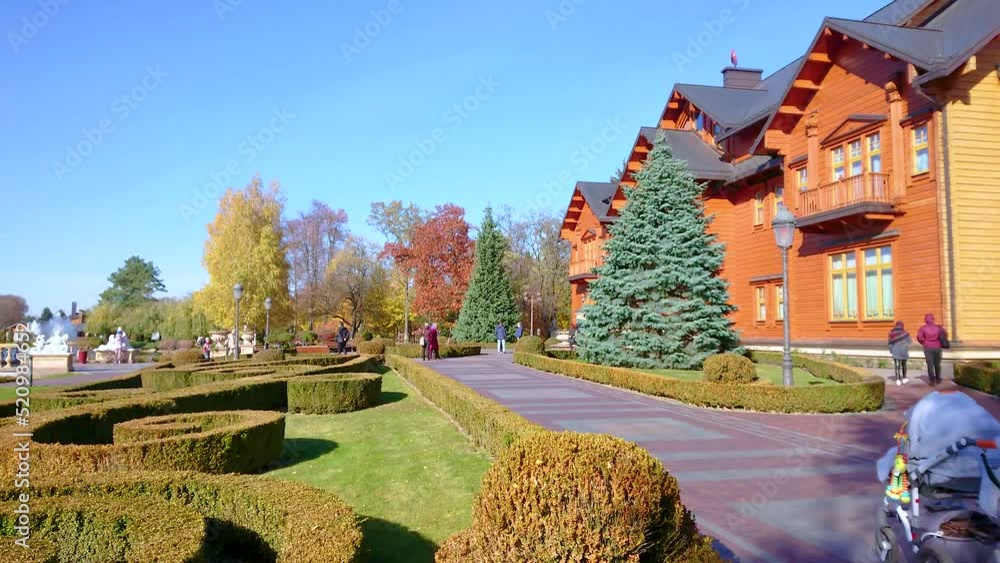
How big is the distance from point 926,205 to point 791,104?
7555mm

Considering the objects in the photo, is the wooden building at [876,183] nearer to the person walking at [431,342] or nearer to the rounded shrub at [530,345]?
the rounded shrub at [530,345]

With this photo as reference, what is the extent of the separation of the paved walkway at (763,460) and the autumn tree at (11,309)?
216 ft

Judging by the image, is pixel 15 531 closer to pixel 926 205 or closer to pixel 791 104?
pixel 926 205

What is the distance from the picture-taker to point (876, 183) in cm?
2022

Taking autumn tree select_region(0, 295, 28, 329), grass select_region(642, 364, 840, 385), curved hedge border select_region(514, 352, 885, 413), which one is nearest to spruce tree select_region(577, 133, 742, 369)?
grass select_region(642, 364, 840, 385)

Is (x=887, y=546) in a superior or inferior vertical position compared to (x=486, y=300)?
inferior

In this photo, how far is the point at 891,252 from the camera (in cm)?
2033

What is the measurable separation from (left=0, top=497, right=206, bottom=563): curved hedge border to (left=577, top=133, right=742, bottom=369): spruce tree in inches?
715

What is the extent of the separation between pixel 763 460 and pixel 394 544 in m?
5.51

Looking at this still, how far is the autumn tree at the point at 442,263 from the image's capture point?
172 ft

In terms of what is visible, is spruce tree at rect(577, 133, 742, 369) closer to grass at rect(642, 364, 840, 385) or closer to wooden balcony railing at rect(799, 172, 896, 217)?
grass at rect(642, 364, 840, 385)

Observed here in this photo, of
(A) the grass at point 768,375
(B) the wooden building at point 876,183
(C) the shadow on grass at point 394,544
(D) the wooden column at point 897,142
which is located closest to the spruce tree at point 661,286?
(A) the grass at point 768,375

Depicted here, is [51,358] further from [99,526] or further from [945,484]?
[945,484]

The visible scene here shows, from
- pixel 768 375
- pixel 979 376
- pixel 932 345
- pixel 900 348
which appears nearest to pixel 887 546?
pixel 979 376
